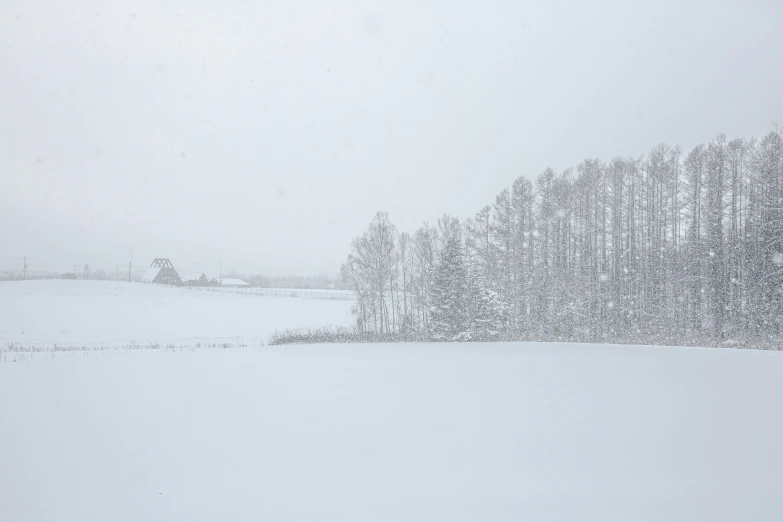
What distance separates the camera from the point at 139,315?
3981 cm

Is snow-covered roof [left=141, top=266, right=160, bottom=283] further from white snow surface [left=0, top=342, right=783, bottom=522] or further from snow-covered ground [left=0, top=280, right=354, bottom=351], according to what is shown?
white snow surface [left=0, top=342, right=783, bottom=522]

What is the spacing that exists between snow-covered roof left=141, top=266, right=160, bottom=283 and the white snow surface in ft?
234

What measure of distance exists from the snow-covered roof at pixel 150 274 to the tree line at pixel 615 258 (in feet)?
174

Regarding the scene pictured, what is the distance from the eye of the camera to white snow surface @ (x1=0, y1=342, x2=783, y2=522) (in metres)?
4.13

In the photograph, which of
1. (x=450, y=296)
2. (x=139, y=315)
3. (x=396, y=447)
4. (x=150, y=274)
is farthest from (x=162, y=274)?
(x=396, y=447)

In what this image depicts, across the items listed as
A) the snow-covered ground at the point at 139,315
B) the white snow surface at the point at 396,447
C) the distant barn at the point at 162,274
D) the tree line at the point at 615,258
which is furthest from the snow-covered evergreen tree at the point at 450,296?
the distant barn at the point at 162,274

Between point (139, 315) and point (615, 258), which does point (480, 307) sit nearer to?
point (615, 258)

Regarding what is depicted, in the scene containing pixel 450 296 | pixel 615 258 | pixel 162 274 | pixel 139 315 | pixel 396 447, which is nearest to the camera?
pixel 396 447

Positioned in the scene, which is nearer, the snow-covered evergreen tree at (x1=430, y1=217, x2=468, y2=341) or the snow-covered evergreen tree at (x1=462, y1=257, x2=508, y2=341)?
the snow-covered evergreen tree at (x1=430, y1=217, x2=468, y2=341)

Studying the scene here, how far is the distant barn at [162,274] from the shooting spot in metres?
74.2

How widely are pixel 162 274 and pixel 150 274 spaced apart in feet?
8.15

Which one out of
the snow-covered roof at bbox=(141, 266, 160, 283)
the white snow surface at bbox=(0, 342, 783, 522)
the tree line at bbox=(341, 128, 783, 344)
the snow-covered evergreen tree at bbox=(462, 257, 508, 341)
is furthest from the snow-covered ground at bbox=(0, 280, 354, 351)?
the white snow surface at bbox=(0, 342, 783, 522)

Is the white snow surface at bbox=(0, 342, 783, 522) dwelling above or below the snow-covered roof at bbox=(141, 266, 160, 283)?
below

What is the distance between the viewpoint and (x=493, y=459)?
5172 mm
